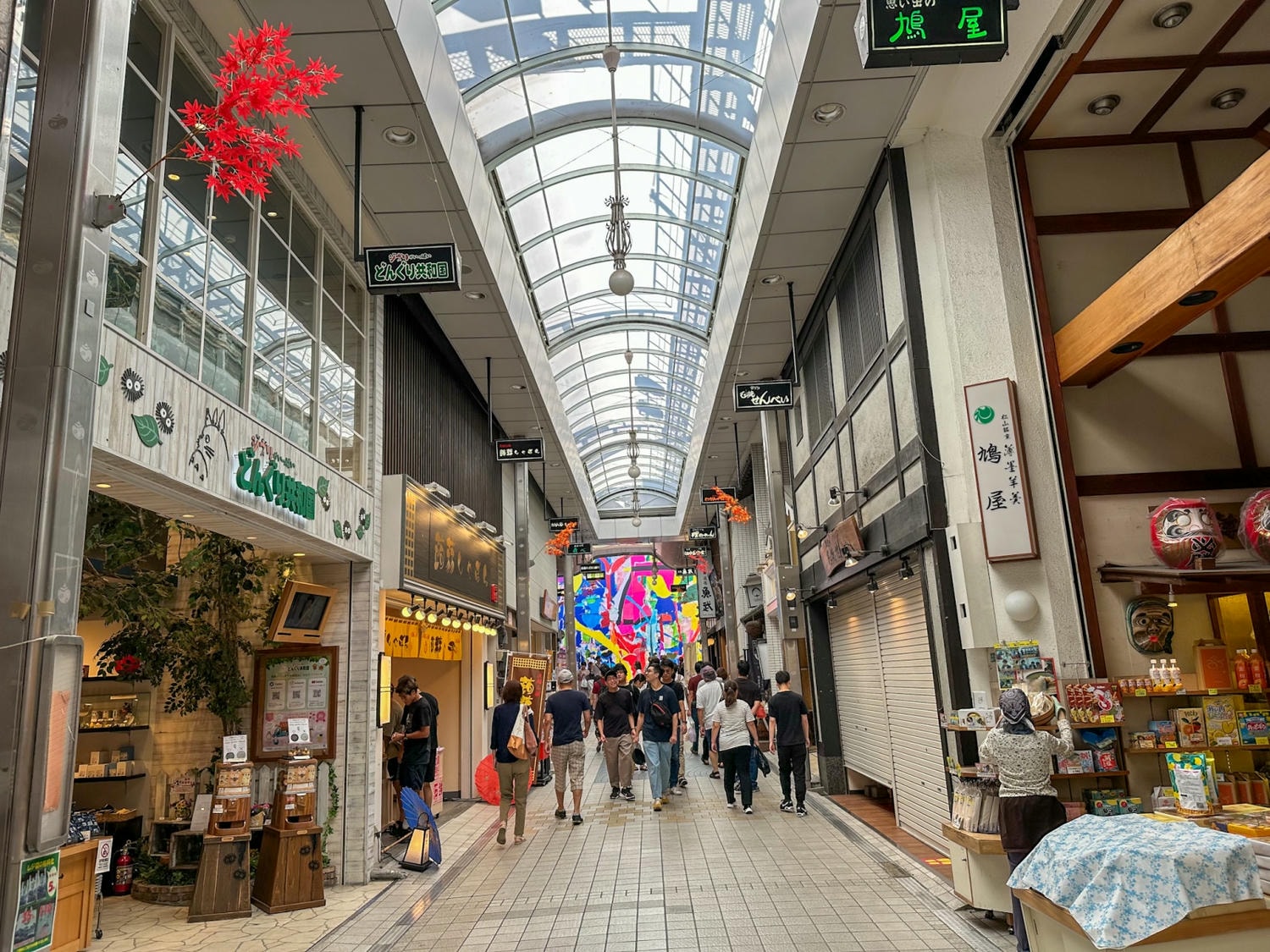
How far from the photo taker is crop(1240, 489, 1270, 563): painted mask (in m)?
5.33

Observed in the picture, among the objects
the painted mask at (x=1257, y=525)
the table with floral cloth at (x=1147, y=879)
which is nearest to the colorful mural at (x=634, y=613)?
the painted mask at (x=1257, y=525)

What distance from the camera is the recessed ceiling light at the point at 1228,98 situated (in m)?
6.16

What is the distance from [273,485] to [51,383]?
11.7 ft

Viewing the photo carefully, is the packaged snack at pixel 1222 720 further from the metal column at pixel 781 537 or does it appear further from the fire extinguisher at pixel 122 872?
the fire extinguisher at pixel 122 872

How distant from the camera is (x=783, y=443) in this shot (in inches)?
518

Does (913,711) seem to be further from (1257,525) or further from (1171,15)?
(1171,15)

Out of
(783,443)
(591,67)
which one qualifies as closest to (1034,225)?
(591,67)

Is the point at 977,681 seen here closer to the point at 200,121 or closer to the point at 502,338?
the point at 200,121

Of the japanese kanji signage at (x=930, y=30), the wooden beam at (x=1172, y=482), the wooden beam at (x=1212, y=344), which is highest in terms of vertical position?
the japanese kanji signage at (x=930, y=30)

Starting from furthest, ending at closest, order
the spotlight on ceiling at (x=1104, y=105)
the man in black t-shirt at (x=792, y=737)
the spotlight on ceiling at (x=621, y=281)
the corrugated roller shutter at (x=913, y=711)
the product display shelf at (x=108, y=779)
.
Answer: the man in black t-shirt at (x=792, y=737), the spotlight on ceiling at (x=621, y=281), the corrugated roller shutter at (x=913, y=711), the product display shelf at (x=108, y=779), the spotlight on ceiling at (x=1104, y=105)

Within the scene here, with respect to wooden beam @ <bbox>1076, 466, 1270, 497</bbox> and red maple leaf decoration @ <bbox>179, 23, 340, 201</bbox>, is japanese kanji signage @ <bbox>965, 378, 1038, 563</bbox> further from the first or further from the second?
red maple leaf decoration @ <bbox>179, 23, 340, 201</bbox>

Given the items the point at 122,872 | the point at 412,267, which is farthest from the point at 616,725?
the point at 412,267

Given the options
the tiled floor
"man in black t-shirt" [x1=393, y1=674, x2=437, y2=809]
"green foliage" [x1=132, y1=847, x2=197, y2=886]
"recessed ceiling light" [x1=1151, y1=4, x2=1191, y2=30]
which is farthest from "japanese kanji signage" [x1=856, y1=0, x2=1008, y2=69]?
"green foliage" [x1=132, y1=847, x2=197, y2=886]

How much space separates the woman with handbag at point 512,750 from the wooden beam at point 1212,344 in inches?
234
